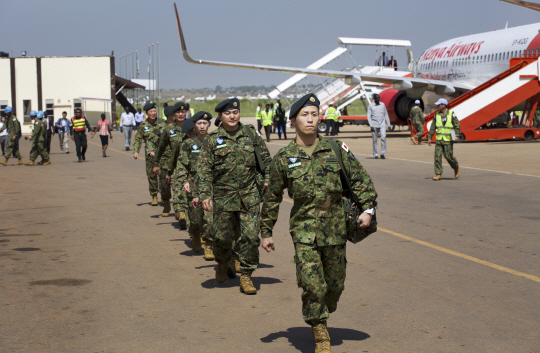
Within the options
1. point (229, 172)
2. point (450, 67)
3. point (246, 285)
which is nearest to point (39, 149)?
point (229, 172)

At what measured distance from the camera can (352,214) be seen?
468 centimetres

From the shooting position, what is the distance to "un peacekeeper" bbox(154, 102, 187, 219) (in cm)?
957

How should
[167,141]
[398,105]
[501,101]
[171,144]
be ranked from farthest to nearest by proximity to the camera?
[398,105], [501,101], [167,141], [171,144]

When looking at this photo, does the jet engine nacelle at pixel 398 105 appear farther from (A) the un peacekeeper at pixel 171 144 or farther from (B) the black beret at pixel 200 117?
(B) the black beret at pixel 200 117

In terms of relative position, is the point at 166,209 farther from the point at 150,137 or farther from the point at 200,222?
the point at 200,222

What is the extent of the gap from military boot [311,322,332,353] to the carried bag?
0.66 meters

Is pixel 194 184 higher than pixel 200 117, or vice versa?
pixel 200 117

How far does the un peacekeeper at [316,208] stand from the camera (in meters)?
4.56

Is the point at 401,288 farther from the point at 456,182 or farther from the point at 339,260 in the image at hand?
the point at 456,182

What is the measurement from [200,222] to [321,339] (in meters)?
3.67

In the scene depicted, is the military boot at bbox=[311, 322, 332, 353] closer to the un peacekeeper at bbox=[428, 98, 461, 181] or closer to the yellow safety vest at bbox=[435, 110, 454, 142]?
the un peacekeeper at bbox=[428, 98, 461, 181]

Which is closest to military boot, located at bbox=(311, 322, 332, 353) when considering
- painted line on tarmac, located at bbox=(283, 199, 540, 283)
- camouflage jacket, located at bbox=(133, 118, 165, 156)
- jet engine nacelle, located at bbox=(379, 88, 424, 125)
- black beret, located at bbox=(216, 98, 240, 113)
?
black beret, located at bbox=(216, 98, 240, 113)

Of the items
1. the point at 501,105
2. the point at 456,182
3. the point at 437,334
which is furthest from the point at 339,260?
the point at 501,105

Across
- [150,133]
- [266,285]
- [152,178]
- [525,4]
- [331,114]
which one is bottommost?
[266,285]
